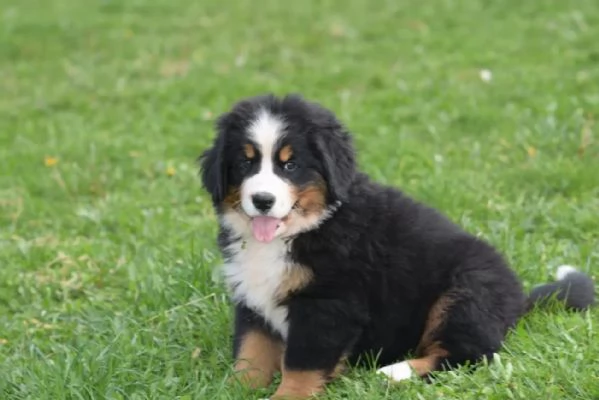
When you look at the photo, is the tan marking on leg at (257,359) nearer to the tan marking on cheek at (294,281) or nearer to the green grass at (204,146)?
the green grass at (204,146)

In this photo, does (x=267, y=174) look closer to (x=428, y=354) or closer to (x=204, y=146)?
(x=428, y=354)

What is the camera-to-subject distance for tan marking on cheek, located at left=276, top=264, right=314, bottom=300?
4117mm

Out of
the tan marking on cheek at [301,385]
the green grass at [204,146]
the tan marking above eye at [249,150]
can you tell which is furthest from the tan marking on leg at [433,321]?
the tan marking above eye at [249,150]

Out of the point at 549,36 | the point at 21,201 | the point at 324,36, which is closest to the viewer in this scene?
the point at 21,201

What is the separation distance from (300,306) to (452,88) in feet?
16.2

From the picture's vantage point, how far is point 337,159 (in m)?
4.17

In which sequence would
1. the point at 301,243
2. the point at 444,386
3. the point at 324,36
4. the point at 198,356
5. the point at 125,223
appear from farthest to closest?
the point at 324,36
the point at 125,223
the point at 198,356
the point at 301,243
the point at 444,386

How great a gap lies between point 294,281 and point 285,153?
50 centimetres

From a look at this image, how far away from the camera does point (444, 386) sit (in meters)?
3.89

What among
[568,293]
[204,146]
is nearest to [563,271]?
[568,293]

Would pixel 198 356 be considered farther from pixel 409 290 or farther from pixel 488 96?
pixel 488 96

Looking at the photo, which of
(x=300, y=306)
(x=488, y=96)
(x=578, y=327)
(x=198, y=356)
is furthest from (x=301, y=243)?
(x=488, y=96)

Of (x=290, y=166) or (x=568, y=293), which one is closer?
(x=290, y=166)

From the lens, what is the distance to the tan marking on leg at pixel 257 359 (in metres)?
4.22
